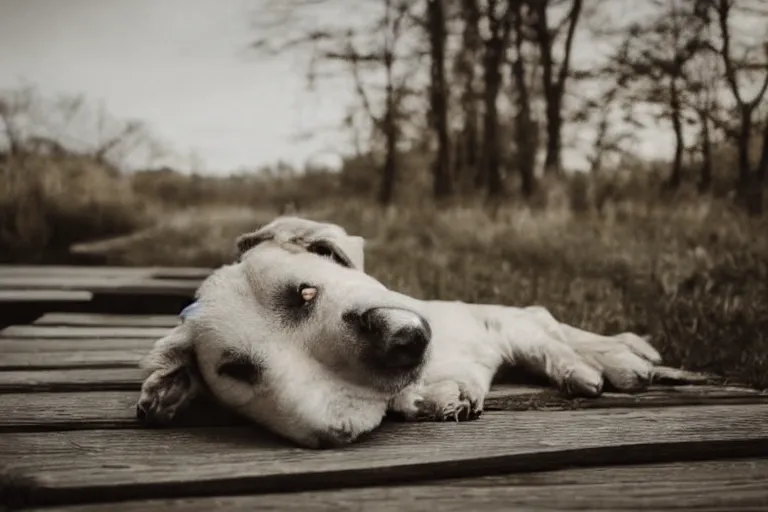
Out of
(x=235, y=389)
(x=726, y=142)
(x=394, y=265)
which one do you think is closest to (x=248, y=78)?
(x=394, y=265)

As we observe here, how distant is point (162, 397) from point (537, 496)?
0.85 m

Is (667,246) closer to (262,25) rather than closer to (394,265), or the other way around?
(394,265)

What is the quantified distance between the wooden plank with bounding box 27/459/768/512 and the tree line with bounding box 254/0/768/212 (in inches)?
87.0

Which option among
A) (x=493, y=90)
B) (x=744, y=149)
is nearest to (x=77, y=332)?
(x=493, y=90)

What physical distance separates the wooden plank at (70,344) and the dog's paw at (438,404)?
135 cm

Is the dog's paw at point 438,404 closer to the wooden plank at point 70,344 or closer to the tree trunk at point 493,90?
the wooden plank at point 70,344

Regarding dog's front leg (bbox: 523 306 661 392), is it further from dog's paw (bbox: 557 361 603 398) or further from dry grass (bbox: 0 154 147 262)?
dry grass (bbox: 0 154 147 262)

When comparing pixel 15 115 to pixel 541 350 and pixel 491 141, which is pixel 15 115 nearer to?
pixel 491 141

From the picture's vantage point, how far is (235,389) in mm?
1522

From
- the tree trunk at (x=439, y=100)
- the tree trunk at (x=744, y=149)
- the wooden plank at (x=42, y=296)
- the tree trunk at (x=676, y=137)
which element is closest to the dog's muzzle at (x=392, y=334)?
the tree trunk at (x=676, y=137)

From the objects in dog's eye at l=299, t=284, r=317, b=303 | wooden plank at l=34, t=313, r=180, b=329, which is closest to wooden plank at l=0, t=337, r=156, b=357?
wooden plank at l=34, t=313, r=180, b=329

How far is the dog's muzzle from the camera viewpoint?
4.58ft

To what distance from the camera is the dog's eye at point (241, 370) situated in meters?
1.48

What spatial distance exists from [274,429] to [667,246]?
2375 millimetres
